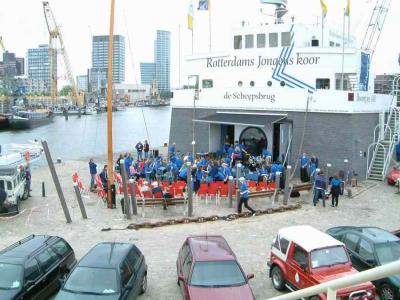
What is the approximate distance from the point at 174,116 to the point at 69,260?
19.3 m

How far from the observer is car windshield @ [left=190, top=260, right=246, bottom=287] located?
873cm

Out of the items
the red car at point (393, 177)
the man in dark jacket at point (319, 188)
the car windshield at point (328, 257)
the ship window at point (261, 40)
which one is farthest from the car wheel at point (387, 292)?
the ship window at point (261, 40)

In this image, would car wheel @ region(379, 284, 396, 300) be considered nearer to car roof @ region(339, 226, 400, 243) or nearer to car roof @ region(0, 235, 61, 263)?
car roof @ region(339, 226, 400, 243)

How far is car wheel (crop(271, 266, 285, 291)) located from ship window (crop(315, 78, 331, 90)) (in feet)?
56.0

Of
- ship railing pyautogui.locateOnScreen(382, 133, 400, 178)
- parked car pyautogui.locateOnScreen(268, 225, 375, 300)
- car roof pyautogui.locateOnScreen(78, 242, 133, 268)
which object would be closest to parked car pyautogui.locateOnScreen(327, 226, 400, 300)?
parked car pyautogui.locateOnScreen(268, 225, 375, 300)

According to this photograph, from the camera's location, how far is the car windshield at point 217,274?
8727mm

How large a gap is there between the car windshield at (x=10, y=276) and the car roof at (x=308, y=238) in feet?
19.2

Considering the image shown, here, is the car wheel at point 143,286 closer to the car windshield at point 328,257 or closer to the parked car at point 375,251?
the car windshield at point 328,257

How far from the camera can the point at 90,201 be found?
1900 centimetres

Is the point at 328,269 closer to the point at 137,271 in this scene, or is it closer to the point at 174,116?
the point at 137,271

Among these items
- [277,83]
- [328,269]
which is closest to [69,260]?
[328,269]

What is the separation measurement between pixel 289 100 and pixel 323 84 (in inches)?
104

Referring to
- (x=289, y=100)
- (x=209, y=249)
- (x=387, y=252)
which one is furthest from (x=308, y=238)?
(x=289, y=100)

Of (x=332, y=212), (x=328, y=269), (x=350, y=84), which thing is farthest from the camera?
(x=350, y=84)
